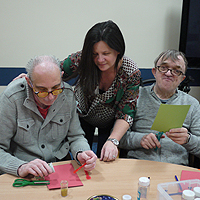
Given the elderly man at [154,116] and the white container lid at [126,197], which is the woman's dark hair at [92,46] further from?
the white container lid at [126,197]

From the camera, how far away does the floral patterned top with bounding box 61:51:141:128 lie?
1.78 m

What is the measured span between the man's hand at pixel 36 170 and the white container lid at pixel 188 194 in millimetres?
673

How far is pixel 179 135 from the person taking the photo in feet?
5.14

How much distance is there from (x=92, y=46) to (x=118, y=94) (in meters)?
0.47

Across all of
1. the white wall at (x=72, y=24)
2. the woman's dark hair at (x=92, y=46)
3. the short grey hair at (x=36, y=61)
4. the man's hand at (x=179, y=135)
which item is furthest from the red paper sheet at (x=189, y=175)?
the white wall at (x=72, y=24)

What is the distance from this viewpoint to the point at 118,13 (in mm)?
3119

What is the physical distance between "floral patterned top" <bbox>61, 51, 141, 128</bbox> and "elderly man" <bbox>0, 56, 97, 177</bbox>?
0.88 ft

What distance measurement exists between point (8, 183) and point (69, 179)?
32cm

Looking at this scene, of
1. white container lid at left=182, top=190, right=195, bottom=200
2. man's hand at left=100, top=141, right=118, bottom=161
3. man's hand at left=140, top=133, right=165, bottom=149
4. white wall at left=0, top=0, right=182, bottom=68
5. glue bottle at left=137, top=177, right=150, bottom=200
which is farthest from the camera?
white wall at left=0, top=0, right=182, bottom=68

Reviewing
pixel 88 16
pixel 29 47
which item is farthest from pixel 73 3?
pixel 29 47

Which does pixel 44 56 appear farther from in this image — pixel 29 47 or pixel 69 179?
pixel 29 47

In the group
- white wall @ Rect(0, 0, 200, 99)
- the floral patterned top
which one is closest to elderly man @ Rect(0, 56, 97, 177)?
the floral patterned top

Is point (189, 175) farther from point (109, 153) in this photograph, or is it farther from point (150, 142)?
point (109, 153)

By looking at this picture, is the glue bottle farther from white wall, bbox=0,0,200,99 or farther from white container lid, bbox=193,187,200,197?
white wall, bbox=0,0,200,99
